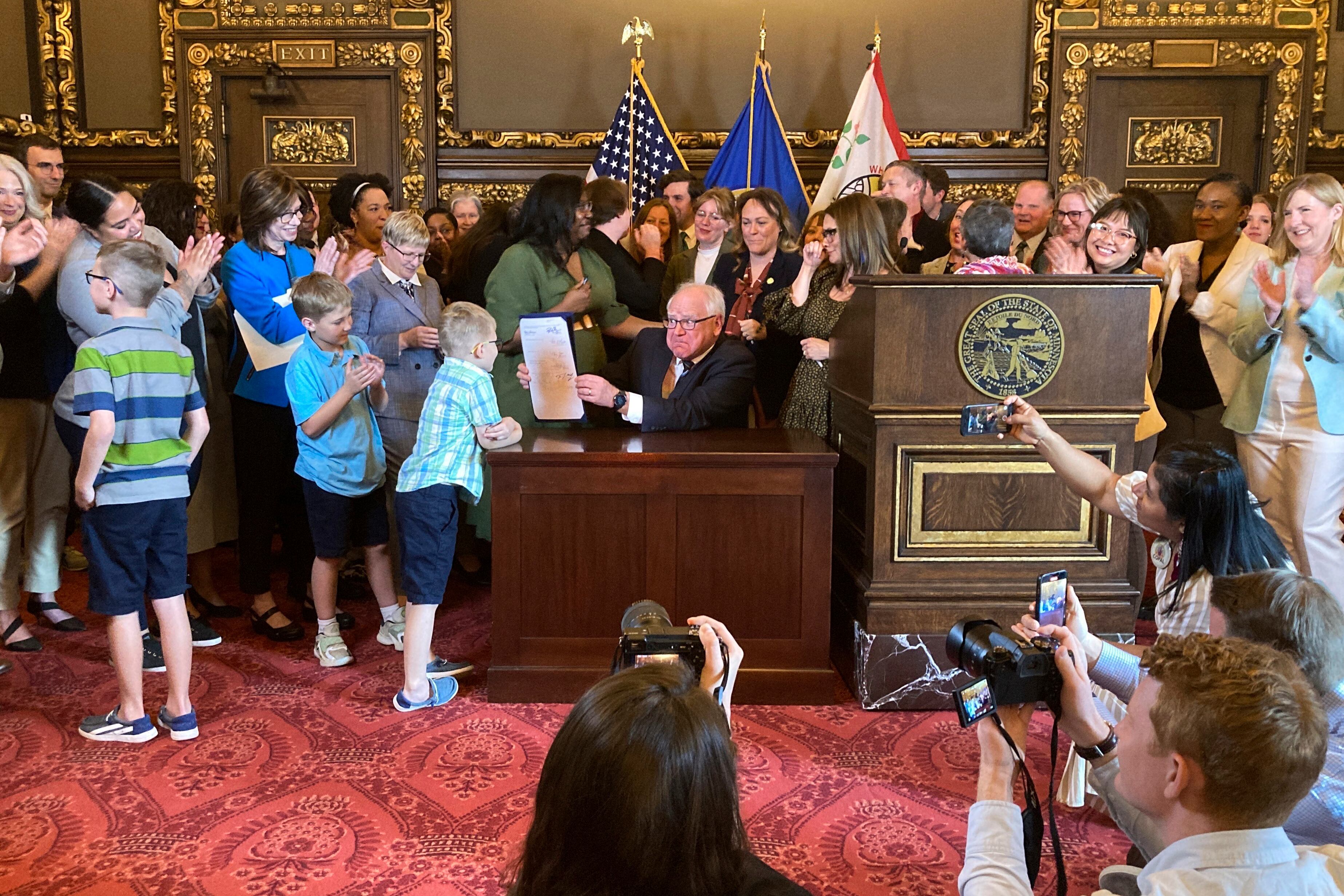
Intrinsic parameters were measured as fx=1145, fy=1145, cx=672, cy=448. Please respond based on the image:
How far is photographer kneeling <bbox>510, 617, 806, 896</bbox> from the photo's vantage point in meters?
1.22

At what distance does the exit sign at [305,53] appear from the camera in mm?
7719

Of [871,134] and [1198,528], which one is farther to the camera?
[871,134]

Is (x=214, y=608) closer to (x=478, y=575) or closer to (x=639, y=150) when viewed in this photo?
(x=478, y=575)

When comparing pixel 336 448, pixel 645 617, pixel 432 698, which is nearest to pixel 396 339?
pixel 336 448

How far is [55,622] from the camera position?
4.21m

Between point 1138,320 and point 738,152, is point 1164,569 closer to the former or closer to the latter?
point 1138,320

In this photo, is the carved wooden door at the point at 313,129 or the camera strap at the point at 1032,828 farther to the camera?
the carved wooden door at the point at 313,129

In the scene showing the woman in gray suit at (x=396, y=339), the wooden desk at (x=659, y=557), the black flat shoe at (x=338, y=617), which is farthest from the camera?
the black flat shoe at (x=338, y=617)

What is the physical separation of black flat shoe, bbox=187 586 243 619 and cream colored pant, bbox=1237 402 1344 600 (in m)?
3.67

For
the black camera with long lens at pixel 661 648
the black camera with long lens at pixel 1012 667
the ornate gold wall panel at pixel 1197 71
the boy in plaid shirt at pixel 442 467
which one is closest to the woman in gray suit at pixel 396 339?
the boy in plaid shirt at pixel 442 467

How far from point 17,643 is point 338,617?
107 cm

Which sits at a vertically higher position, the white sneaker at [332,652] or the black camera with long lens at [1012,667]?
the black camera with long lens at [1012,667]

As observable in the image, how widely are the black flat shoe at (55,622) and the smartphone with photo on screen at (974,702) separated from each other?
3.70m

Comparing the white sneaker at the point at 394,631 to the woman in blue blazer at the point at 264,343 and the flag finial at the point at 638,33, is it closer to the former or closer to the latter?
the woman in blue blazer at the point at 264,343
